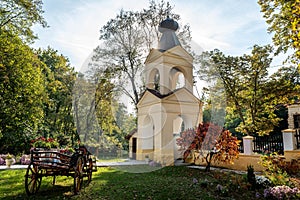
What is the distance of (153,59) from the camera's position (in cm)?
1139

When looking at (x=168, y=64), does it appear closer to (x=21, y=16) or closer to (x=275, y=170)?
(x=275, y=170)

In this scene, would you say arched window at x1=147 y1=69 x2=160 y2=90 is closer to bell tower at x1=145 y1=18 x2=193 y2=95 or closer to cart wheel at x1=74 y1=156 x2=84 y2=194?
bell tower at x1=145 y1=18 x2=193 y2=95

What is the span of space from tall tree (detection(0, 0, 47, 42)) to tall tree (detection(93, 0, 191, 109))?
13.8ft

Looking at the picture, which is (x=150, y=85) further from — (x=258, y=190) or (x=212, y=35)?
(x=258, y=190)

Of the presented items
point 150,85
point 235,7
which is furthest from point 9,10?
point 235,7

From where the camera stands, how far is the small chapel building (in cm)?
991

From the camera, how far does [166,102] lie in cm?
998

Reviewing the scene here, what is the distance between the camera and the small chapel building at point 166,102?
9914 mm

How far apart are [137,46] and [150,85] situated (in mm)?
4630

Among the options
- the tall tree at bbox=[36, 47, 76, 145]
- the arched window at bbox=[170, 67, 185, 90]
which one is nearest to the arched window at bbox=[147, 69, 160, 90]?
the arched window at bbox=[170, 67, 185, 90]

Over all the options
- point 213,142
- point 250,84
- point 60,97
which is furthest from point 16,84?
point 250,84

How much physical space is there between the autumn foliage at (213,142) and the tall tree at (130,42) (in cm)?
760

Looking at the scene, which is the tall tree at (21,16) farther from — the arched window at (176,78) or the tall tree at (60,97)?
the arched window at (176,78)

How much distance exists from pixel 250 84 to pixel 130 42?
883 centimetres
